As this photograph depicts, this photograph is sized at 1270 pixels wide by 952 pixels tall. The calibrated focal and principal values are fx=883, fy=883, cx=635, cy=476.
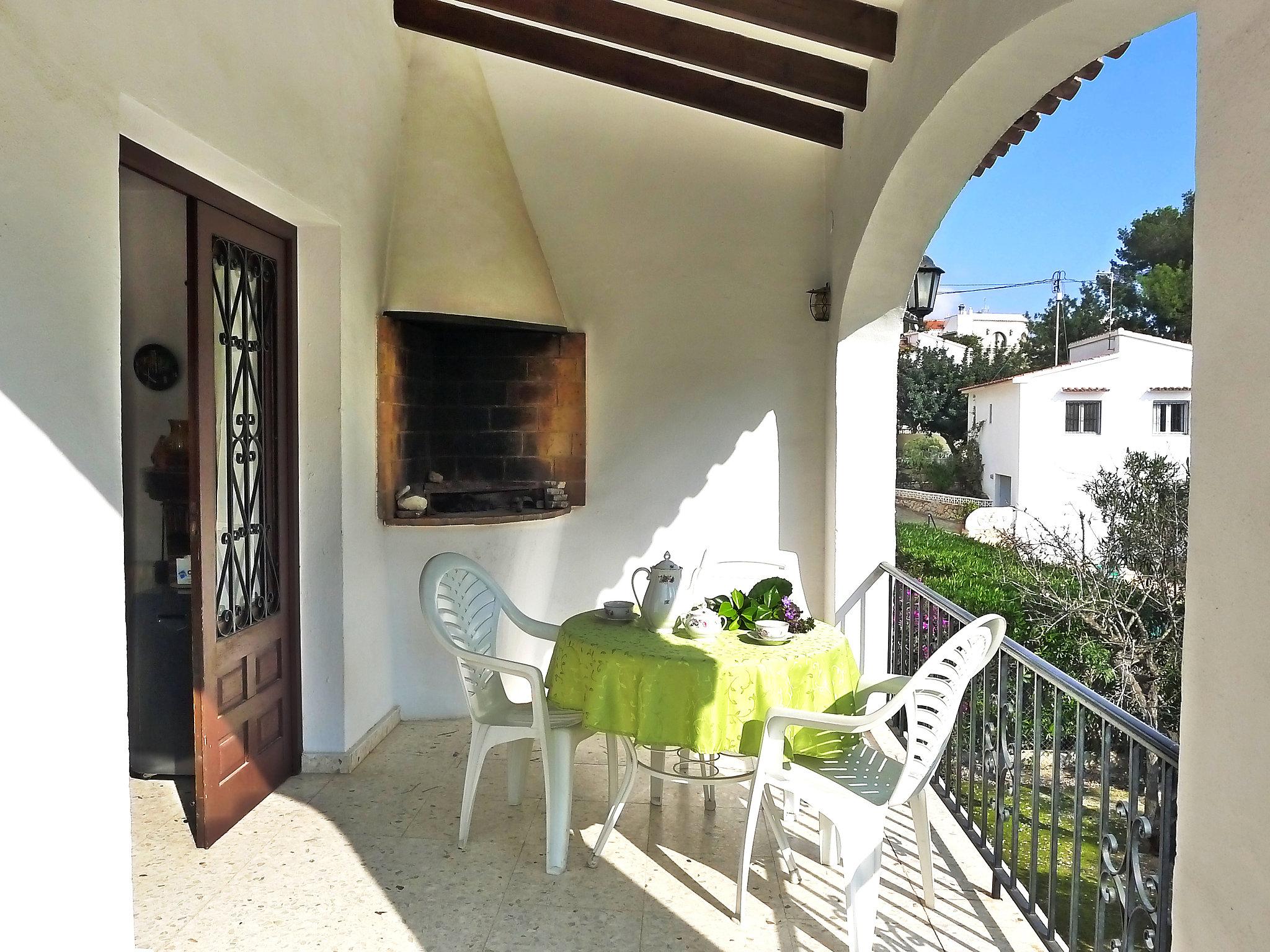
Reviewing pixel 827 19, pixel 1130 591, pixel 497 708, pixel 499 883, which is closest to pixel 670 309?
pixel 827 19

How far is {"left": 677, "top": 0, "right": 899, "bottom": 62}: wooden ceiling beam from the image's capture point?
117 inches

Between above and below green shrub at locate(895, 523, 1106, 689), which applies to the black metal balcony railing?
above

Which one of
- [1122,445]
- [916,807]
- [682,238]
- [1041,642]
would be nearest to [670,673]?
[916,807]

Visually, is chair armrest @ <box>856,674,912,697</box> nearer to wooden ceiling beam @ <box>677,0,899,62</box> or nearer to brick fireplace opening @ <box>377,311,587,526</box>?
brick fireplace opening @ <box>377,311,587,526</box>

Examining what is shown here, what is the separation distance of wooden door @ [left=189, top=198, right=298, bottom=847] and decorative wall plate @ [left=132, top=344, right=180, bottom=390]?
49 cm

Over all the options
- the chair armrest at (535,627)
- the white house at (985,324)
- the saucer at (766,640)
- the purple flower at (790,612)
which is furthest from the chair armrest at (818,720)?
the white house at (985,324)

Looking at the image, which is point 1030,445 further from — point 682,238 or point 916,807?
point 916,807

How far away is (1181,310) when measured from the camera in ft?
68.3

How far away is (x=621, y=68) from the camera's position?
4012 mm

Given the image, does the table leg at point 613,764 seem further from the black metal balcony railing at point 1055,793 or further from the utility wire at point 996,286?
the utility wire at point 996,286

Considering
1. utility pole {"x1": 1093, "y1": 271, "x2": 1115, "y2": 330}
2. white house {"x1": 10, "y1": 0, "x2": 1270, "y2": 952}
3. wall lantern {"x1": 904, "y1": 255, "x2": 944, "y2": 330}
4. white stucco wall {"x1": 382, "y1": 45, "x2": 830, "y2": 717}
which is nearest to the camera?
white house {"x1": 10, "y1": 0, "x2": 1270, "y2": 952}

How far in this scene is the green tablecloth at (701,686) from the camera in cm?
255

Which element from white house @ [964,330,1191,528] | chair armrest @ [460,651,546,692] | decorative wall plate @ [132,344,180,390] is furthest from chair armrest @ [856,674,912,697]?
white house @ [964,330,1191,528]

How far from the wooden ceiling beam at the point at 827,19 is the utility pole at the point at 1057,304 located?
25.0 meters
